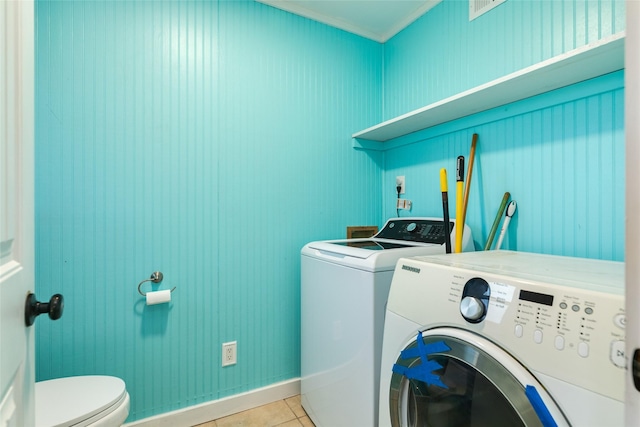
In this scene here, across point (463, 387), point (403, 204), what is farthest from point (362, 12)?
point (463, 387)

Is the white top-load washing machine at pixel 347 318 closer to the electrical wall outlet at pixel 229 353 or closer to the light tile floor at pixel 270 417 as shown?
the light tile floor at pixel 270 417

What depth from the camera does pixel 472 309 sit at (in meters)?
0.76

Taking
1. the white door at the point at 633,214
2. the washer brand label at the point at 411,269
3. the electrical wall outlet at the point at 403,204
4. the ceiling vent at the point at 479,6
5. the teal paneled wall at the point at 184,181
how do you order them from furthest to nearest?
1. the electrical wall outlet at the point at 403,204
2. the ceiling vent at the point at 479,6
3. the teal paneled wall at the point at 184,181
4. the washer brand label at the point at 411,269
5. the white door at the point at 633,214

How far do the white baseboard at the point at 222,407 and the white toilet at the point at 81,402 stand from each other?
0.46 metres

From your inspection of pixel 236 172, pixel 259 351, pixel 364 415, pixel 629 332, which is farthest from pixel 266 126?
pixel 629 332

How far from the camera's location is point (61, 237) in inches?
53.5

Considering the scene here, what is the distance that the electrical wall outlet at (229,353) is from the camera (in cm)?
169

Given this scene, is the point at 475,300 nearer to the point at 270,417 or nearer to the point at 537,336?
the point at 537,336

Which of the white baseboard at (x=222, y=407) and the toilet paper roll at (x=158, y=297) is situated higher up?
the toilet paper roll at (x=158, y=297)

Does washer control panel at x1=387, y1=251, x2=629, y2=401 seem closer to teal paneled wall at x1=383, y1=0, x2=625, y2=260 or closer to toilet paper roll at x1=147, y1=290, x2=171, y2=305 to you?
teal paneled wall at x1=383, y1=0, x2=625, y2=260

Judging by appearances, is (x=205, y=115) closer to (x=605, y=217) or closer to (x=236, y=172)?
(x=236, y=172)

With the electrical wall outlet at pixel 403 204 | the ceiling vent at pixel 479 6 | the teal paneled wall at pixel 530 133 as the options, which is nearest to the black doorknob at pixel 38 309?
the teal paneled wall at pixel 530 133

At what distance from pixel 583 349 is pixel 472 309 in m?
0.22

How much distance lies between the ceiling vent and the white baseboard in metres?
2.26
